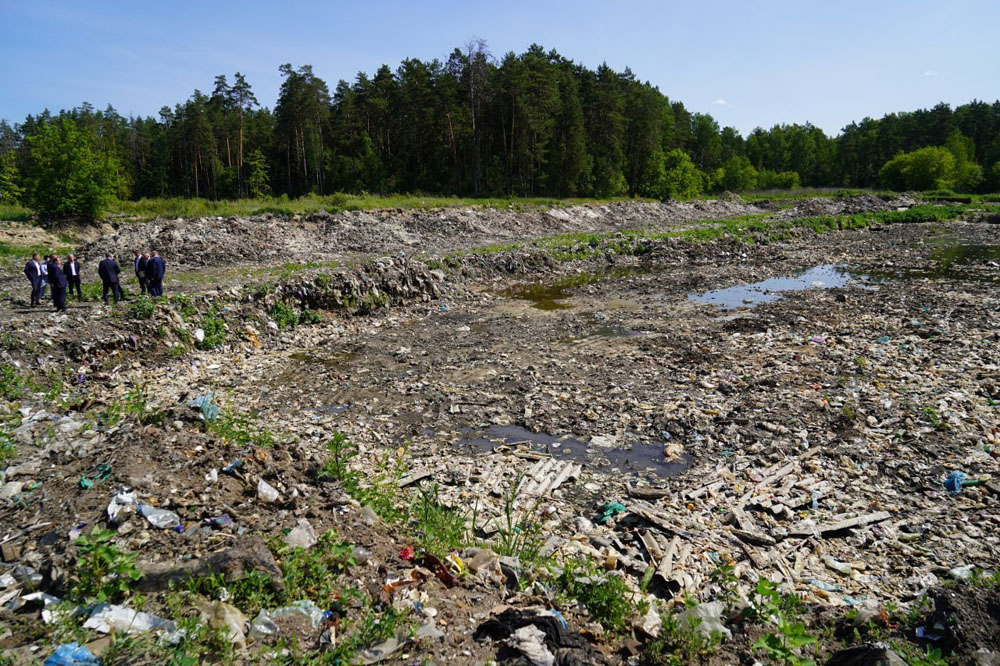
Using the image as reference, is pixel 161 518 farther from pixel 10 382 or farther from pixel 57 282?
pixel 57 282

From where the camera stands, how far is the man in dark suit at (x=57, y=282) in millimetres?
12859

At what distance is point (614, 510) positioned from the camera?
22.0ft

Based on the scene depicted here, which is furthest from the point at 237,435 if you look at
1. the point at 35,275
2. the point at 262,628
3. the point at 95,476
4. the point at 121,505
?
the point at 35,275

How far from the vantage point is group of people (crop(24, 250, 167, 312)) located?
13.0 metres

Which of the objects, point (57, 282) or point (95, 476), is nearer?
point (95, 476)

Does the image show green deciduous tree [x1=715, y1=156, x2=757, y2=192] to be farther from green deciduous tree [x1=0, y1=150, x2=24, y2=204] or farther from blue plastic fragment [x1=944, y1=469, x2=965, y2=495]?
green deciduous tree [x1=0, y1=150, x2=24, y2=204]

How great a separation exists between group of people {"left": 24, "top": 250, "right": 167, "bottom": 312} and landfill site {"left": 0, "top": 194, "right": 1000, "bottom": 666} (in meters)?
0.63

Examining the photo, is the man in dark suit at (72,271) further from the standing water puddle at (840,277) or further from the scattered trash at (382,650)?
the standing water puddle at (840,277)

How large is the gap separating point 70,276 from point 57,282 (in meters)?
1.82

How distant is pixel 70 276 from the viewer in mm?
14508

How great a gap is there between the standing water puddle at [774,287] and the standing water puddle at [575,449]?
11.6 metres

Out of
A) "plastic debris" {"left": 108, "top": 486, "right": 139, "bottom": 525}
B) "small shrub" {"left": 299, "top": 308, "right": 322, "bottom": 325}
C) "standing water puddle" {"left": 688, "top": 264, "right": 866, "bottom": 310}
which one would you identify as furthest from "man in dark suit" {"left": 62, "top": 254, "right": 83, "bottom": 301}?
"standing water puddle" {"left": 688, "top": 264, "right": 866, "bottom": 310}

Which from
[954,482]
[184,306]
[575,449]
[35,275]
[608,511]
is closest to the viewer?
[608,511]

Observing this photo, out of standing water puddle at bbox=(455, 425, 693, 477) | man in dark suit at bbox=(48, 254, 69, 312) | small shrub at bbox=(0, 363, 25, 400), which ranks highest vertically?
man in dark suit at bbox=(48, 254, 69, 312)
